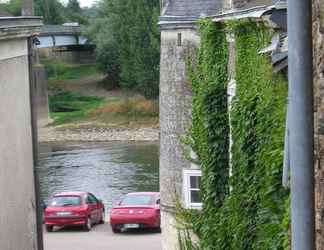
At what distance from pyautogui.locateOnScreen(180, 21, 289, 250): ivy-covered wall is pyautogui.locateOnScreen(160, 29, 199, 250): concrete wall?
1.34m

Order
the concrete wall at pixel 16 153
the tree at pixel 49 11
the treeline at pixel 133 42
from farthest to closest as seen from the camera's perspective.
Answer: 1. the tree at pixel 49 11
2. the treeline at pixel 133 42
3. the concrete wall at pixel 16 153

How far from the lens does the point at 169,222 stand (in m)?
18.0

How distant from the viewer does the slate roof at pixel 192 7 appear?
17.2 meters

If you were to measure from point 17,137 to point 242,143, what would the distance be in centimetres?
730

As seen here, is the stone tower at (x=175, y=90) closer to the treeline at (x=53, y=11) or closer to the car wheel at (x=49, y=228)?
the car wheel at (x=49, y=228)

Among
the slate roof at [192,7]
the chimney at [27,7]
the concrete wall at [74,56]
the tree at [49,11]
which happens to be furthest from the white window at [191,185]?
the tree at [49,11]

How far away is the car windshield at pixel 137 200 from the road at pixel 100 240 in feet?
2.82

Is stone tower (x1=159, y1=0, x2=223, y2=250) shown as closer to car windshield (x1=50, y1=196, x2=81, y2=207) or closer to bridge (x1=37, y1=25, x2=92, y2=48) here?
car windshield (x1=50, y1=196, x2=81, y2=207)

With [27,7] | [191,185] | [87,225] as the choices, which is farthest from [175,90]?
[27,7]

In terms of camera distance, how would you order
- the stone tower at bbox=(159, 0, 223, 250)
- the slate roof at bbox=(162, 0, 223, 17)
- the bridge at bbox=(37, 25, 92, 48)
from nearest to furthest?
the slate roof at bbox=(162, 0, 223, 17)
the stone tower at bbox=(159, 0, 223, 250)
the bridge at bbox=(37, 25, 92, 48)

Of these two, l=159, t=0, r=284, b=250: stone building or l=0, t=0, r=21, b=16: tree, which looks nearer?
l=159, t=0, r=284, b=250: stone building

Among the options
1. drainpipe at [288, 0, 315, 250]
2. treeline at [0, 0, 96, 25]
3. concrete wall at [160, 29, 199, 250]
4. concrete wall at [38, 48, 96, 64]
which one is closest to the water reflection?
concrete wall at [160, 29, 199, 250]

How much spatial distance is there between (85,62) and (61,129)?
931 inches

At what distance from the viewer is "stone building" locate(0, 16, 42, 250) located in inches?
585
